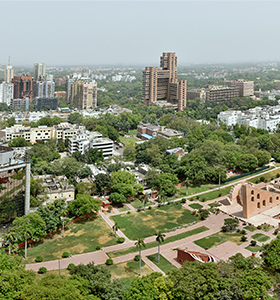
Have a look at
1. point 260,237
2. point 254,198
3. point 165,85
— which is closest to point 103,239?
point 260,237

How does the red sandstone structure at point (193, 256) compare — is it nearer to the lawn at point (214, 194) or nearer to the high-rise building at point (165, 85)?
the lawn at point (214, 194)

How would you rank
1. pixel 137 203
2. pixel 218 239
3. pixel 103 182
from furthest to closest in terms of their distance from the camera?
pixel 103 182, pixel 137 203, pixel 218 239

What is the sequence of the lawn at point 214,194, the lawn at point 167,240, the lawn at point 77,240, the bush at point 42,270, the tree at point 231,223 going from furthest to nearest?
the lawn at point 214,194 < the tree at point 231,223 < the lawn at point 167,240 < the lawn at point 77,240 < the bush at point 42,270

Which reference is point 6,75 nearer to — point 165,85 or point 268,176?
point 165,85

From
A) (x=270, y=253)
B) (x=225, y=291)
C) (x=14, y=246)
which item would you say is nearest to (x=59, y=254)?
(x=14, y=246)

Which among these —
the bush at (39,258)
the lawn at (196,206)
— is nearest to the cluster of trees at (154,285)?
the bush at (39,258)

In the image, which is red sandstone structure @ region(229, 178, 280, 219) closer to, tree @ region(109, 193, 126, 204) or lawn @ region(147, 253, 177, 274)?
lawn @ region(147, 253, 177, 274)
